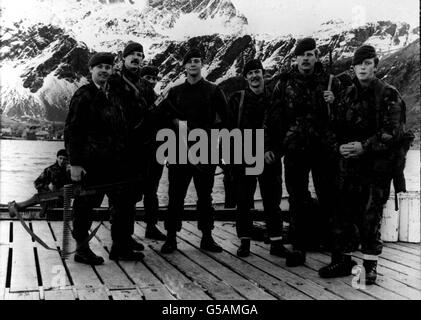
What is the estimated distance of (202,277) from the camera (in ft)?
12.2

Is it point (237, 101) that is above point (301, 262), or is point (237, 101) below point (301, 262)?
above

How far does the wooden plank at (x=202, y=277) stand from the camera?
3.31 m

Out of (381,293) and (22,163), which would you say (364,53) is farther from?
(22,163)

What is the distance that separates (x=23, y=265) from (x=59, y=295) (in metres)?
0.90

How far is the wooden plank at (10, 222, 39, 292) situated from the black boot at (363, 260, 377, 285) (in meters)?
2.23

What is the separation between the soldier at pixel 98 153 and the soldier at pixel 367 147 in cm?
162

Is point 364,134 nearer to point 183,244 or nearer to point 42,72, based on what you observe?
point 183,244

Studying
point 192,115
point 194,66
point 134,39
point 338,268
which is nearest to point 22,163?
point 134,39

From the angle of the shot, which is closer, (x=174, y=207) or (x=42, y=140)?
(x=174, y=207)

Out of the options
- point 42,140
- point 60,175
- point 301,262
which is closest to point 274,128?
point 301,262

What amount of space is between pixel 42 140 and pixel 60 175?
0.61m

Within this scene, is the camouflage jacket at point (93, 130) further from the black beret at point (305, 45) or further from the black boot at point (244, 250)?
the black beret at point (305, 45)

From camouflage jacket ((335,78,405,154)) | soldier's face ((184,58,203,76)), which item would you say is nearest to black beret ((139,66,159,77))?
soldier's face ((184,58,203,76))
